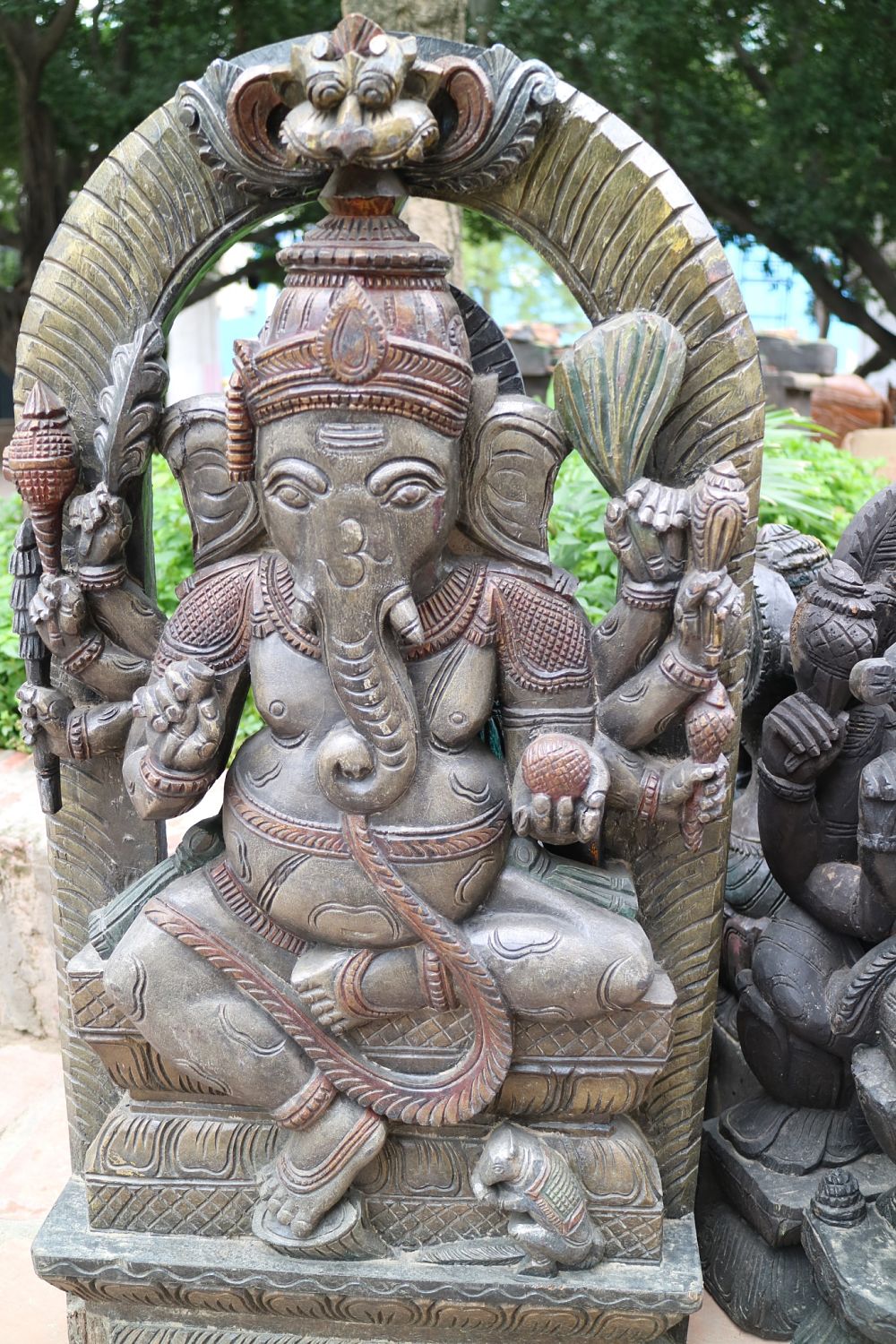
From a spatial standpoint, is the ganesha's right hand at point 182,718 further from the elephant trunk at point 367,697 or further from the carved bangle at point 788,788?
the carved bangle at point 788,788

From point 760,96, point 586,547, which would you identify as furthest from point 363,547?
point 760,96

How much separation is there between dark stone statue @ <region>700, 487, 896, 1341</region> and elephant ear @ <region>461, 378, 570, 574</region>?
461 mm

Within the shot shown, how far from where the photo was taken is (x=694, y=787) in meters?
1.62

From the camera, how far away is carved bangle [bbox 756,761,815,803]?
189cm

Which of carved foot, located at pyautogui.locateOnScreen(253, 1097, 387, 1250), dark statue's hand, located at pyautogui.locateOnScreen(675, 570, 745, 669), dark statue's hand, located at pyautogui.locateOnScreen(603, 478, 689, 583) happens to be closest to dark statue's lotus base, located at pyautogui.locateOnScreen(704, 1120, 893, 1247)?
carved foot, located at pyautogui.locateOnScreen(253, 1097, 387, 1250)

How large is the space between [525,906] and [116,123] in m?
7.00

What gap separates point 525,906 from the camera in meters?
1.65

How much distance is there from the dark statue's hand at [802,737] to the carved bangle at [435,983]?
58 cm

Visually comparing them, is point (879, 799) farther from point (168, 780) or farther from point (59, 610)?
point (59, 610)

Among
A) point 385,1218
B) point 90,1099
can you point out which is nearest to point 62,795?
point 90,1099

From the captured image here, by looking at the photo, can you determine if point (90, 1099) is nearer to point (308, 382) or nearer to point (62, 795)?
point (62, 795)

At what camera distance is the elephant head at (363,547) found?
149 centimetres

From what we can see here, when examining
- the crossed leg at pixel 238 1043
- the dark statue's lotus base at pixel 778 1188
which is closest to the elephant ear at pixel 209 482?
the crossed leg at pixel 238 1043

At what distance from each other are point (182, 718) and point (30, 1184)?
1.37 m
